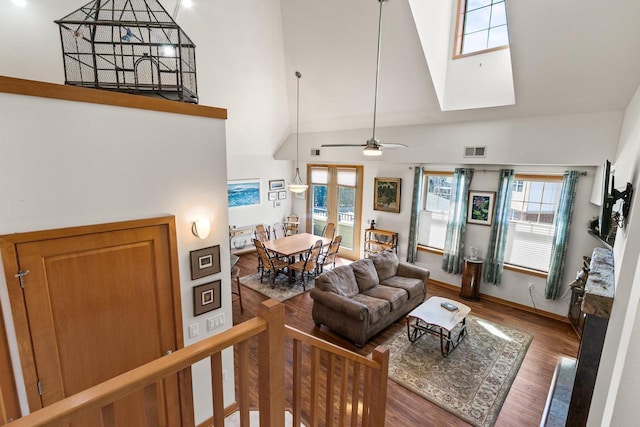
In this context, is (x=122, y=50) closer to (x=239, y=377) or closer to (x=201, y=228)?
(x=201, y=228)

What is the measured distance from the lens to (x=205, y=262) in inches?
106

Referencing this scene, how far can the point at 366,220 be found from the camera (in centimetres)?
789

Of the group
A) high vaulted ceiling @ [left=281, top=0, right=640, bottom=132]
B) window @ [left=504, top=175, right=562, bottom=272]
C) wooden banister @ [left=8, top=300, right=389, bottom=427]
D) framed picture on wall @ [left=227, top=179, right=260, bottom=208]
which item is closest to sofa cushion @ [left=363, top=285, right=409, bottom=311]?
window @ [left=504, top=175, right=562, bottom=272]

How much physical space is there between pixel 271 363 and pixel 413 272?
4.92 meters

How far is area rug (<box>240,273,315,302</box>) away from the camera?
6.06 m

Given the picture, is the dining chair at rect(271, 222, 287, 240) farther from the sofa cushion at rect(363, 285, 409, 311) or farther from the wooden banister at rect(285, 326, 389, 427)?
the wooden banister at rect(285, 326, 389, 427)

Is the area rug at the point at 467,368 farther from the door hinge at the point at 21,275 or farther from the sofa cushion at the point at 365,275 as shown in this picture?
the door hinge at the point at 21,275

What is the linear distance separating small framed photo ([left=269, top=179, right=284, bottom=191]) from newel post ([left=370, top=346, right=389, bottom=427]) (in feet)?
23.4

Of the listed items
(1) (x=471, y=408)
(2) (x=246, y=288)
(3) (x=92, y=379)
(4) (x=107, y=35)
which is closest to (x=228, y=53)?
(4) (x=107, y=35)

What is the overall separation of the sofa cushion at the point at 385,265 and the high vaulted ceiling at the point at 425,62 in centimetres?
271

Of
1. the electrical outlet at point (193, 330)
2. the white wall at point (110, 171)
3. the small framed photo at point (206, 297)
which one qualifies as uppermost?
the white wall at point (110, 171)

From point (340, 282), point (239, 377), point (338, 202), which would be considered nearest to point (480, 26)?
point (340, 282)

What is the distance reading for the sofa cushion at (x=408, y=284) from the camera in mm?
5316

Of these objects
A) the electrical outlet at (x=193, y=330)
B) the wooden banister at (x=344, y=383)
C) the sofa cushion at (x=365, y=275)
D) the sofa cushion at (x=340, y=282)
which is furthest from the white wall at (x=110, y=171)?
the sofa cushion at (x=365, y=275)
